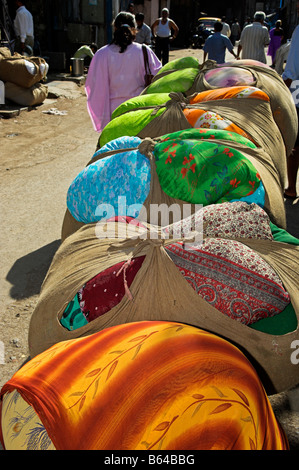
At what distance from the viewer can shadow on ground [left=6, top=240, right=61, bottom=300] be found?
2865 mm

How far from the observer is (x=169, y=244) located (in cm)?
145

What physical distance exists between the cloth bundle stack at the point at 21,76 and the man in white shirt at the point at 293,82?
4807mm

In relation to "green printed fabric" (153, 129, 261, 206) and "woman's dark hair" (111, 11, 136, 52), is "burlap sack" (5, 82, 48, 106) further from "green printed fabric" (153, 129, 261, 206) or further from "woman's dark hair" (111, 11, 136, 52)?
"green printed fabric" (153, 129, 261, 206)

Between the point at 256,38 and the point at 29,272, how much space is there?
19.5ft

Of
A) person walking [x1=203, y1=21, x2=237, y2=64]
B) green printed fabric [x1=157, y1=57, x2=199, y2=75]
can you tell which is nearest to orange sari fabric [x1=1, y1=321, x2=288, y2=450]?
green printed fabric [x1=157, y1=57, x2=199, y2=75]

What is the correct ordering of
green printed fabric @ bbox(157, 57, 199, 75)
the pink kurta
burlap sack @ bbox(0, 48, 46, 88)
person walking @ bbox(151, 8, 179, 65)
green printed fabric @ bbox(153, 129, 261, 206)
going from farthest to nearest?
person walking @ bbox(151, 8, 179, 65), burlap sack @ bbox(0, 48, 46, 88), the pink kurta, green printed fabric @ bbox(157, 57, 199, 75), green printed fabric @ bbox(153, 129, 261, 206)

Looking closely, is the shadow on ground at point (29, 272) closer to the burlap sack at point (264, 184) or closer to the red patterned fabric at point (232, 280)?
the burlap sack at point (264, 184)

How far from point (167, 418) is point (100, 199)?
3.43ft

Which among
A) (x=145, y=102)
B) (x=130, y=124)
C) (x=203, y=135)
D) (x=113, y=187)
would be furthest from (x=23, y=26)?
(x=113, y=187)

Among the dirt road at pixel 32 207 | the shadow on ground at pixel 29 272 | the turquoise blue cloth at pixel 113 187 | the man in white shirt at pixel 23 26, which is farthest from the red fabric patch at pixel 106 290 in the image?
the man in white shirt at pixel 23 26

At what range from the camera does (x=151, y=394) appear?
104cm

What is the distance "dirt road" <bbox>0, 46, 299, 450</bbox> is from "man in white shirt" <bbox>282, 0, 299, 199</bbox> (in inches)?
8.8

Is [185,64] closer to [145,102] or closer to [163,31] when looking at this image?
[145,102]
